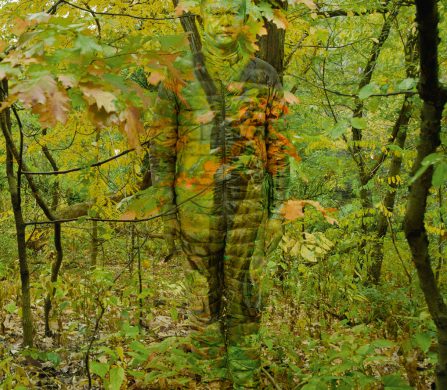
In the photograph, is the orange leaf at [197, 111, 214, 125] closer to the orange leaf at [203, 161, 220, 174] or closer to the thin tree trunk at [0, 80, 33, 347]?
the orange leaf at [203, 161, 220, 174]

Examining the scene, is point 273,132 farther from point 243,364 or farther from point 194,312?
point 243,364

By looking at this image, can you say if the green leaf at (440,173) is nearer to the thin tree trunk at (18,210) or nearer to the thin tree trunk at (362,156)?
the thin tree trunk at (18,210)

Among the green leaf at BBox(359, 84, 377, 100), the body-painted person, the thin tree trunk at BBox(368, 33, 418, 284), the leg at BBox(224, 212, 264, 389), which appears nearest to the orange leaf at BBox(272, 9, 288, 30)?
the body-painted person

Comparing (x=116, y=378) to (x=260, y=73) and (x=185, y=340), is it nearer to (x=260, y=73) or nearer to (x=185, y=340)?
(x=185, y=340)

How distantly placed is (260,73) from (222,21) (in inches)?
18.1

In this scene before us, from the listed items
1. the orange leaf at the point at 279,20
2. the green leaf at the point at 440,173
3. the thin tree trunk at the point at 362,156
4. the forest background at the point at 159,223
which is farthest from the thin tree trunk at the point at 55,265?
the thin tree trunk at the point at 362,156

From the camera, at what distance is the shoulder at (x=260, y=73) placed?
2826 millimetres

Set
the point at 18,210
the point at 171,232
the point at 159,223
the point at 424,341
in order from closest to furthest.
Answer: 1. the point at 424,341
2. the point at 18,210
3. the point at 171,232
4. the point at 159,223

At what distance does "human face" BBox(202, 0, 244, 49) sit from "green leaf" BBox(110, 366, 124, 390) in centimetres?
217

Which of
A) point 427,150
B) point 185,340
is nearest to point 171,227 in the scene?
point 185,340

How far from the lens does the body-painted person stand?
2812 millimetres

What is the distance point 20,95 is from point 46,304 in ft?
9.97

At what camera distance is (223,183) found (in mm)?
2912

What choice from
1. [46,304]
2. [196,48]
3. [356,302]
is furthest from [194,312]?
[196,48]
